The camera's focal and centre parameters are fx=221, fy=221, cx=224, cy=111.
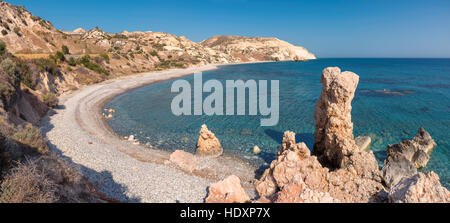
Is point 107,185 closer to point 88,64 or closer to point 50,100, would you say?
point 50,100

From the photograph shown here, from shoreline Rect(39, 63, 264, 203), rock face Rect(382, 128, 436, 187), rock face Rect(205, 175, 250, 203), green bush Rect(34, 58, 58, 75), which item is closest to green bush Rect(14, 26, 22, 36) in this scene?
green bush Rect(34, 58, 58, 75)

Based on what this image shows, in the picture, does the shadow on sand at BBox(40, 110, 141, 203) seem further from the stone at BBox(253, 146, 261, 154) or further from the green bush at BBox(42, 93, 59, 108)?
the green bush at BBox(42, 93, 59, 108)

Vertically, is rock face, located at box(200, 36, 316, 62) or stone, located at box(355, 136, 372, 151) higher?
rock face, located at box(200, 36, 316, 62)

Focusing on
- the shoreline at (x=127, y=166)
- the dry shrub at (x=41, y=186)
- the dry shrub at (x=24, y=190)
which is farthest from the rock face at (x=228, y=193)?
the dry shrub at (x=24, y=190)

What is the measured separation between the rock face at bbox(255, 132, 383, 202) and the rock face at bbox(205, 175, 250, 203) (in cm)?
131

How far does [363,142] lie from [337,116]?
6908mm

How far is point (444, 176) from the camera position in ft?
41.9

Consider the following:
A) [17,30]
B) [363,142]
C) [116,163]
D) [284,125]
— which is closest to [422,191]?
[363,142]

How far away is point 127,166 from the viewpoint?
41.7 feet

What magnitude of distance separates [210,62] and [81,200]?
10390 centimetres

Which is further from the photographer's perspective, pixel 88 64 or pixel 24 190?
pixel 88 64

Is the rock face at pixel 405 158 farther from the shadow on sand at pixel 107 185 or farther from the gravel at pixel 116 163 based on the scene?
the shadow on sand at pixel 107 185

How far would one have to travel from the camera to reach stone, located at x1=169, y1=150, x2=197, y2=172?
13.3 metres

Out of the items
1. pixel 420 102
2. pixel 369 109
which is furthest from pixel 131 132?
pixel 420 102
